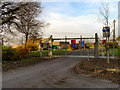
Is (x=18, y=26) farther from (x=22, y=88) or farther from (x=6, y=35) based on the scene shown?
(x=22, y=88)

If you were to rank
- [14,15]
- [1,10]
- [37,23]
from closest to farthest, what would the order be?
[1,10]
[14,15]
[37,23]

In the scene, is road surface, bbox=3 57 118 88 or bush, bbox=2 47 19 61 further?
bush, bbox=2 47 19 61

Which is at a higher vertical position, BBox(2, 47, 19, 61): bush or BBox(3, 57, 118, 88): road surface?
BBox(2, 47, 19, 61): bush

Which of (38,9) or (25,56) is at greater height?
(38,9)

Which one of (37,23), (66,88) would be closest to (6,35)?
(37,23)

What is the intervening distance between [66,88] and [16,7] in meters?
12.7

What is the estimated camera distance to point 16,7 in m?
14.2

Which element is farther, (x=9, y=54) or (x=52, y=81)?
(x=9, y=54)

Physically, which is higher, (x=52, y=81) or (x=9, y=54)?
(x=9, y=54)

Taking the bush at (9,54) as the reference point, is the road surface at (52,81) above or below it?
below

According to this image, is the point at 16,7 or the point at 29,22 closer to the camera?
the point at 16,7

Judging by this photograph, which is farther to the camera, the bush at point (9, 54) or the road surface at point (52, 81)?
the bush at point (9, 54)

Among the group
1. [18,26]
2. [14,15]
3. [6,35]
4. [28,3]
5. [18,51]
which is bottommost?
[18,51]

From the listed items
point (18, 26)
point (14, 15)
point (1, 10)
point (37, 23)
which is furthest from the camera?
point (37, 23)
